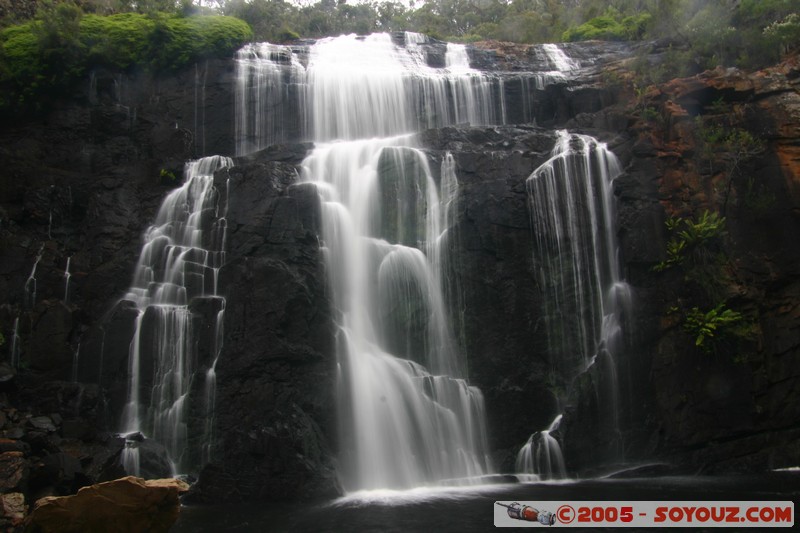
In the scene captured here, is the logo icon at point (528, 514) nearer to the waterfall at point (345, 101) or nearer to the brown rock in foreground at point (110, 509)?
the brown rock in foreground at point (110, 509)

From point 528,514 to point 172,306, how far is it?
11.5 meters

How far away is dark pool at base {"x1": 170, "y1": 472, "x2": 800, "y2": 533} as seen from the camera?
38.7ft

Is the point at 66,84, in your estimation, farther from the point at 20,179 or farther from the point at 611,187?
the point at 611,187

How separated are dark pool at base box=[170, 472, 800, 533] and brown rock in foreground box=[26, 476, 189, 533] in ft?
9.07

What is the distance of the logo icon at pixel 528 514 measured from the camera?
11672mm

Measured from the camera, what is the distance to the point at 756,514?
11.7 metres

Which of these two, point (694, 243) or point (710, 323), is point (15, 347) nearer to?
point (710, 323)

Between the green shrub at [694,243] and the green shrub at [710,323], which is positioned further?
the green shrub at [694,243]

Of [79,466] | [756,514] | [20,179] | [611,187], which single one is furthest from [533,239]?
[20,179]

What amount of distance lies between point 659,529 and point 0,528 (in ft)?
36.3

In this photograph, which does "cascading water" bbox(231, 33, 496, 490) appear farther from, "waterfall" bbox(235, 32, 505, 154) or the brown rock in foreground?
the brown rock in foreground

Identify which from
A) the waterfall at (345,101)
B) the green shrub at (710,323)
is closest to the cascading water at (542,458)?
the green shrub at (710,323)

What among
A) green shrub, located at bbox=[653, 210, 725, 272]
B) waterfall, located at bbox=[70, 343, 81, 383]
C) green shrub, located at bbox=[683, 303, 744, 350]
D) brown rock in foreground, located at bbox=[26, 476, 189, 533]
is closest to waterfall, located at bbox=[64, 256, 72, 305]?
waterfall, located at bbox=[70, 343, 81, 383]

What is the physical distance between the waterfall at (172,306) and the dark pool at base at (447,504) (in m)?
3.16
